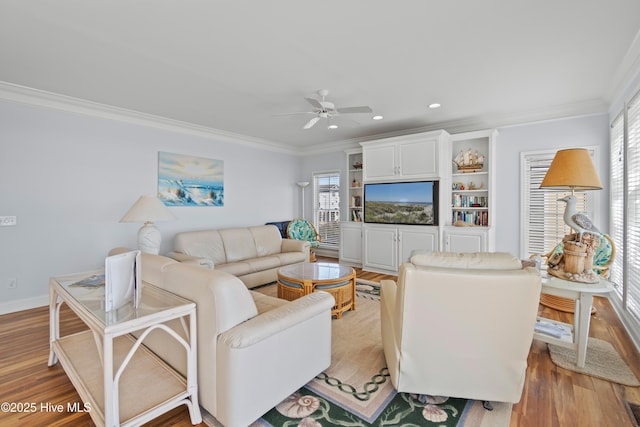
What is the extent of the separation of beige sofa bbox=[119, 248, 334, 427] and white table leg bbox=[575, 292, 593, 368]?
6.44 ft

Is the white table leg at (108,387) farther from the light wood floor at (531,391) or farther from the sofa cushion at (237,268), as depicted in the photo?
the sofa cushion at (237,268)

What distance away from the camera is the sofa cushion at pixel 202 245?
4141 millimetres

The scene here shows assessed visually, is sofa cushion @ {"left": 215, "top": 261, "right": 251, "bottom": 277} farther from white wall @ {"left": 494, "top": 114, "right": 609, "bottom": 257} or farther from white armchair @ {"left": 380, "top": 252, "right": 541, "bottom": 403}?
white wall @ {"left": 494, "top": 114, "right": 609, "bottom": 257}

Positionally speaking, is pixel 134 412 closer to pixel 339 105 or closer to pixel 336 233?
pixel 339 105

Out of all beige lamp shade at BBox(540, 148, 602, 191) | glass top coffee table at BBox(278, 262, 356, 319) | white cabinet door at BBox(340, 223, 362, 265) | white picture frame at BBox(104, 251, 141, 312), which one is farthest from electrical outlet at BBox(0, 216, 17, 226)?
beige lamp shade at BBox(540, 148, 602, 191)

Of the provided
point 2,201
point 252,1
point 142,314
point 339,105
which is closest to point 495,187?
point 339,105

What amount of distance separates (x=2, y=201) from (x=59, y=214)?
1.68ft

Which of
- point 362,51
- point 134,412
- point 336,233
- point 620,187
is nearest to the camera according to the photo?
point 134,412

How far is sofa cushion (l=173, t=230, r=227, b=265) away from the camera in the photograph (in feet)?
13.6

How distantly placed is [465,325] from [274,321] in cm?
110

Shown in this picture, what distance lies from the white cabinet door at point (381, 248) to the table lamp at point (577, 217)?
8.89 ft

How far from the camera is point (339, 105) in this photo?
3.93 m

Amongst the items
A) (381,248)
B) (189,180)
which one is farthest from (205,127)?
(381,248)

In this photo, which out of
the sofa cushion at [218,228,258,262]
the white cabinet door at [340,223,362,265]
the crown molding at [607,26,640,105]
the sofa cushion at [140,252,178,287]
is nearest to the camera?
the sofa cushion at [140,252,178,287]
